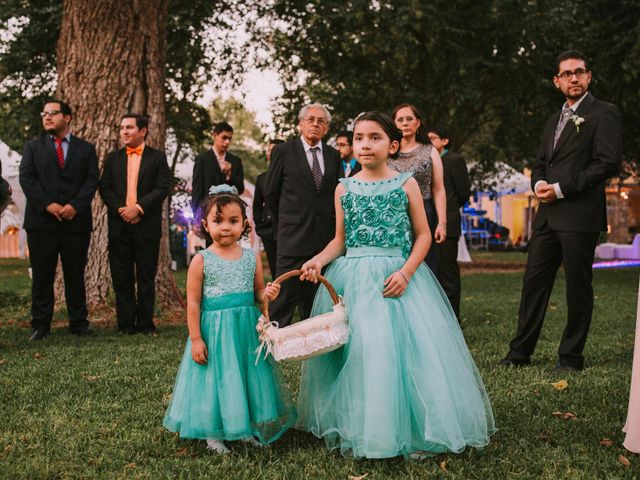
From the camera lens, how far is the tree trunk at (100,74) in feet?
31.3

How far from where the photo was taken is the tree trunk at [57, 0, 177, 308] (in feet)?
31.3

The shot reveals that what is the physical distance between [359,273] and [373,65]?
15618 millimetres

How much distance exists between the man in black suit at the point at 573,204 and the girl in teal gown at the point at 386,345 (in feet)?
6.90

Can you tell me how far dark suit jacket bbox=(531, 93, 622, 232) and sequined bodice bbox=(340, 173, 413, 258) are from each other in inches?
→ 85.3

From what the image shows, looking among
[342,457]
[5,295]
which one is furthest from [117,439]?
[5,295]

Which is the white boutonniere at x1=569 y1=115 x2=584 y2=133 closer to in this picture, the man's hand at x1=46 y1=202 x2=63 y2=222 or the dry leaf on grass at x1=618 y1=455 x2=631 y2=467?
the dry leaf on grass at x1=618 y1=455 x2=631 y2=467

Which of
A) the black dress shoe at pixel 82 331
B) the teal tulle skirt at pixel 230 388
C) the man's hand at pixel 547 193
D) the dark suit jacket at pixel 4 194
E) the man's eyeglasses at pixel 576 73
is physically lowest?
the black dress shoe at pixel 82 331

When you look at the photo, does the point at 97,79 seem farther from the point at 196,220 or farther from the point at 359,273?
the point at 359,273

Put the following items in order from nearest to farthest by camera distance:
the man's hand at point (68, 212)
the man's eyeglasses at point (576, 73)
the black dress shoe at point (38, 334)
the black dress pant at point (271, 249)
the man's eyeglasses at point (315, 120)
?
the man's eyeglasses at point (576, 73) → the man's eyeglasses at point (315, 120) → the black dress shoe at point (38, 334) → the man's hand at point (68, 212) → the black dress pant at point (271, 249)

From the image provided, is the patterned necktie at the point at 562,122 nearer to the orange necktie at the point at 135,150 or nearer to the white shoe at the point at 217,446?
the white shoe at the point at 217,446

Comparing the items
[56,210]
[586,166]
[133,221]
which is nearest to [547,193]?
[586,166]

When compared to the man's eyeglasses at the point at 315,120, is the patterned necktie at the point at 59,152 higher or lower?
lower

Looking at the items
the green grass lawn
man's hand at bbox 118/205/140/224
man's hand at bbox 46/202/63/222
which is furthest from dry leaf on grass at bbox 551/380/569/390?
man's hand at bbox 46/202/63/222
